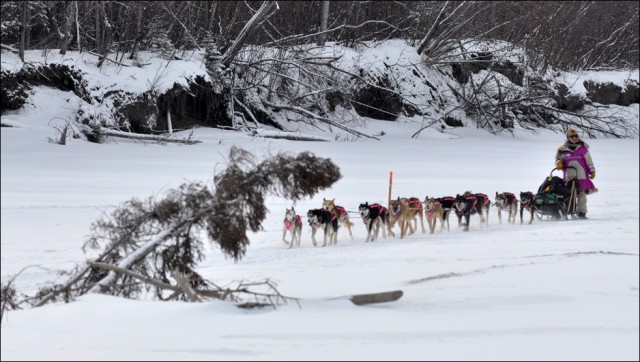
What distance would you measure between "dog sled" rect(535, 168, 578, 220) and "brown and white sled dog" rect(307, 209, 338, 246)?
3.60 metres

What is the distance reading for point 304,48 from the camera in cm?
3023

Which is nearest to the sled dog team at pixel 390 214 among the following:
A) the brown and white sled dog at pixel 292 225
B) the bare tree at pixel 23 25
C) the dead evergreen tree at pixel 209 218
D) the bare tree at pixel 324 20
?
the brown and white sled dog at pixel 292 225

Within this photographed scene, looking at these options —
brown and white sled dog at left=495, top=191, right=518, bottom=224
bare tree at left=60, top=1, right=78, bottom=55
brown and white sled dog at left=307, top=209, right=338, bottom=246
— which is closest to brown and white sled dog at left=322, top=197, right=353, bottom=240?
brown and white sled dog at left=307, top=209, right=338, bottom=246

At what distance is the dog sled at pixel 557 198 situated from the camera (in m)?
13.5

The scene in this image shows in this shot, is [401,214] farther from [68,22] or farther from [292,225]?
[68,22]

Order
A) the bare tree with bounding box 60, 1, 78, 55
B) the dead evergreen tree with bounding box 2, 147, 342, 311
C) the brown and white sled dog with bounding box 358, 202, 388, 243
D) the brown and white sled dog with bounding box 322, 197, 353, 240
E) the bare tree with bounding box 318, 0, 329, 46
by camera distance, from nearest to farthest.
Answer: the dead evergreen tree with bounding box 2, 147, 342, 311 → the brown and white sled dog with bounding box 322, 197, 353, 240 → the brown and white sled dog with bounding box 358, 202, 388, 243 → the bare tree with bounding box 60, 1, 78, 55 → the bare tree with bounding box 318, 0, 329, 46

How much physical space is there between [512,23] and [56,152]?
20569 mm

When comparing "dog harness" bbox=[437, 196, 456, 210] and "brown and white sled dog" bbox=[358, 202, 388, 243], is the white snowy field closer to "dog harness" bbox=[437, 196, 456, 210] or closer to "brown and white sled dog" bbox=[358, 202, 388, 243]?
"brown and white sled dog" bbox=[358, 202, 388, 243]

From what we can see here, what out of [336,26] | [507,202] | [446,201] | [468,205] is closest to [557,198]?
[507,202]

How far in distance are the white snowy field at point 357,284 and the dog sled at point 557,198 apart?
0.27 meters

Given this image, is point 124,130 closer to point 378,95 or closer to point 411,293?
point 378,95

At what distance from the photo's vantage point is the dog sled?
13.5m


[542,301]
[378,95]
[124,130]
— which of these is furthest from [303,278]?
[378,95]

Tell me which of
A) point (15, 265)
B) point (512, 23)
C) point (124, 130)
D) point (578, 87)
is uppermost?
point (512, 23)
